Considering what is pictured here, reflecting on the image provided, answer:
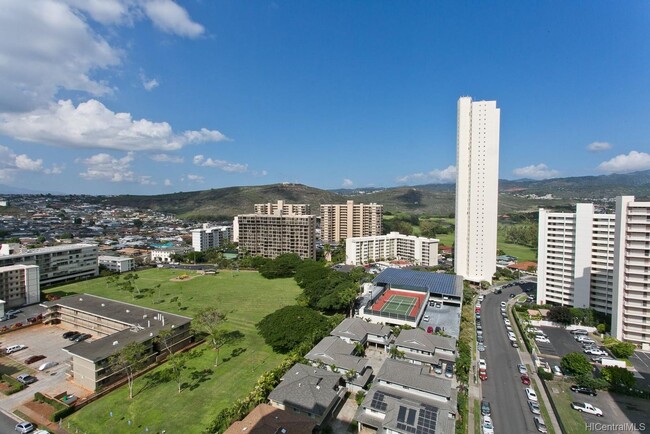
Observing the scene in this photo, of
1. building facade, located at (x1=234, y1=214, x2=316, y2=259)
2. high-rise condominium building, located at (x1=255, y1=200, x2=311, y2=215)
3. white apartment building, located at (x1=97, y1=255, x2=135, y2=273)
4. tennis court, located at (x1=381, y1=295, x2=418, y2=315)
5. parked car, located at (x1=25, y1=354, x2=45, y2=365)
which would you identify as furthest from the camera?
high-rise condominium building, located at (x1=255, y1=200, x2=311, y2=215)

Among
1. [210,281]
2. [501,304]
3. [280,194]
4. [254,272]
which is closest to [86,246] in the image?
[210,281]

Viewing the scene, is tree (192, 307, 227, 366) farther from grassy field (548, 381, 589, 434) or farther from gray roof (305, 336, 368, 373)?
grassy field (548, 381, 589, 434)

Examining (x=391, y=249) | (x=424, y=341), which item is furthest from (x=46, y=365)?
(x=391, y=249)

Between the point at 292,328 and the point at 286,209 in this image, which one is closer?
the point at 292,328

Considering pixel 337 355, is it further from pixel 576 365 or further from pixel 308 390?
pixel 576 365

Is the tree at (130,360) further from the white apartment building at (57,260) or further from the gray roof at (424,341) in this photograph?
the white apartment building at (57,260)

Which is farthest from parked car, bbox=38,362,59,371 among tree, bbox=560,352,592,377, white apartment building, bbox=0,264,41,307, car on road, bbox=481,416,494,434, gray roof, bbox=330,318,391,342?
tree, bbox=560,352,592,377

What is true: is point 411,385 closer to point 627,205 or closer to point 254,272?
point 627,205
